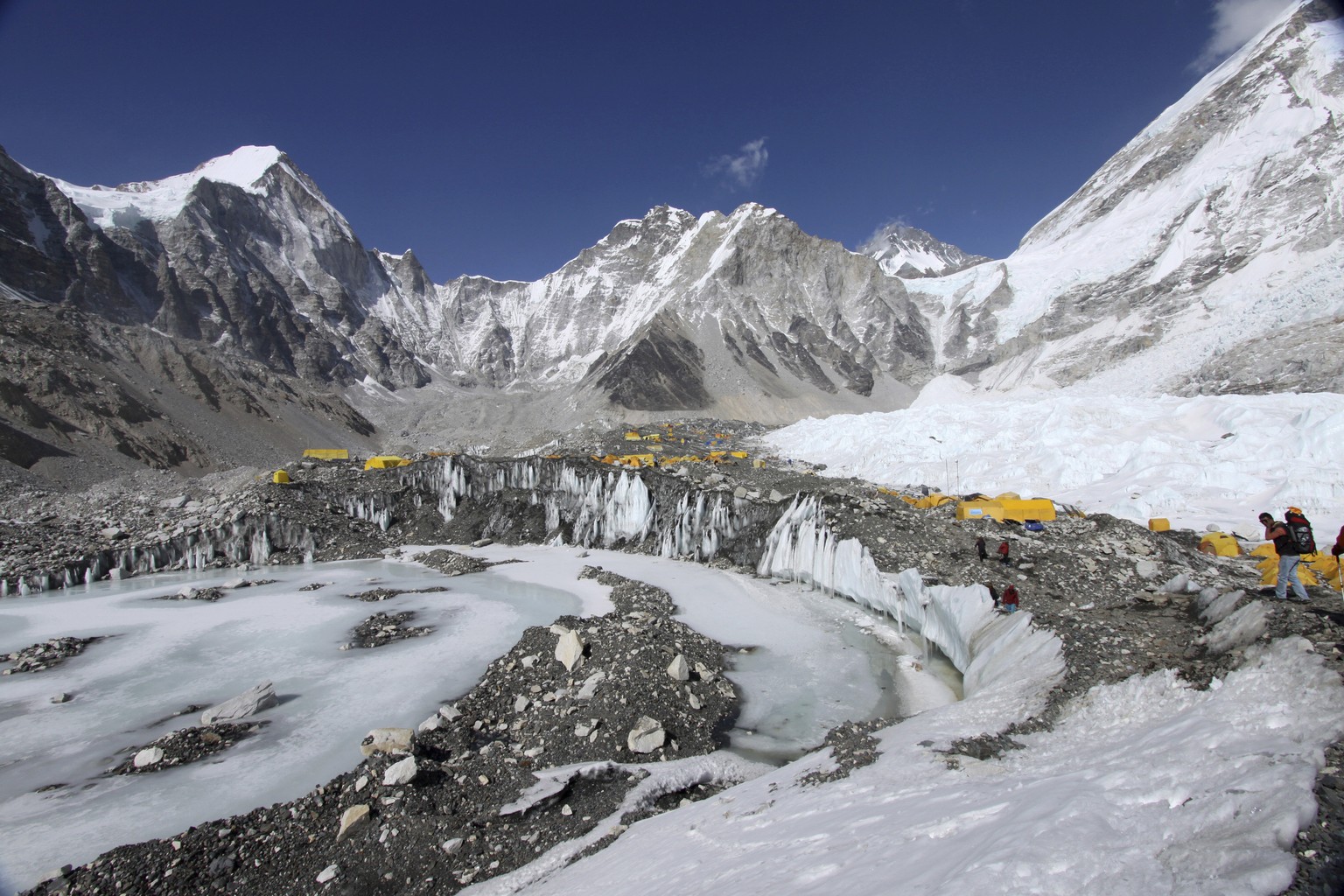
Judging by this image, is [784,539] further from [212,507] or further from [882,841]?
[212,507]

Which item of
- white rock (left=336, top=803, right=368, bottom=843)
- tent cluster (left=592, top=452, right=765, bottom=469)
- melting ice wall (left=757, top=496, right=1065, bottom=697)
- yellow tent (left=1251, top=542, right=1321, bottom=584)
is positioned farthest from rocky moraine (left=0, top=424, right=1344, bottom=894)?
tent cluster (left=592, top=452, right=765, bottom=469)

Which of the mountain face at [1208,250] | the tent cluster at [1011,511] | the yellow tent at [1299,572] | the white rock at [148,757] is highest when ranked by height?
the mountain face at [1208,250]

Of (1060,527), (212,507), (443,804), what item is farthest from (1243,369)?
(212,507)

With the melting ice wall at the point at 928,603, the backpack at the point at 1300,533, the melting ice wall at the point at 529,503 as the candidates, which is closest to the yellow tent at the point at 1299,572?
the backpack at the point at 1300,533

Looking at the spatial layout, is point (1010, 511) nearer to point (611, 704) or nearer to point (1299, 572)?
point (1299, 572)

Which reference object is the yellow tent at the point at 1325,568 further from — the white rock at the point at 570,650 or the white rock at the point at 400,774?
the white rock at the point at 400,774

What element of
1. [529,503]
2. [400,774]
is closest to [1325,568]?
[400,774]

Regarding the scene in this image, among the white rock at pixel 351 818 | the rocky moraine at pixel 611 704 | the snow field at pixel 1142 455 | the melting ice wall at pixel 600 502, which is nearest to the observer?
the rocky moraine at pixel 611 704
